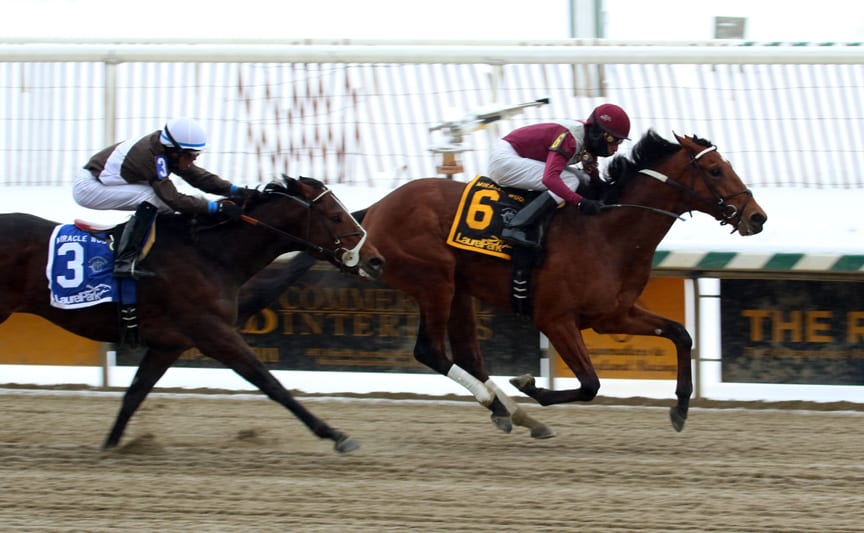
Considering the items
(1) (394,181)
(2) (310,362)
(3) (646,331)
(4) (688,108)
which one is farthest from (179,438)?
(4) (688,108)

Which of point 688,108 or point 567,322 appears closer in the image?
point 567,322

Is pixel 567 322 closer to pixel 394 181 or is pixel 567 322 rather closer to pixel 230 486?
pixel 230 486

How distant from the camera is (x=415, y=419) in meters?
8.17

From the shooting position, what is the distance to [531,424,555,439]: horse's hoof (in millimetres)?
7367

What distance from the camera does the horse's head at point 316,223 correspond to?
6879 millimetres

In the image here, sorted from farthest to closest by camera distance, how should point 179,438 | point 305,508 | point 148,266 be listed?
point 179,438 < point 148,266 < point 305,508

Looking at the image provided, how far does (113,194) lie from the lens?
6.86 m

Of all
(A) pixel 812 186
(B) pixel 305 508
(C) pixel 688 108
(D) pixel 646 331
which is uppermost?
(C) pixel 688 108

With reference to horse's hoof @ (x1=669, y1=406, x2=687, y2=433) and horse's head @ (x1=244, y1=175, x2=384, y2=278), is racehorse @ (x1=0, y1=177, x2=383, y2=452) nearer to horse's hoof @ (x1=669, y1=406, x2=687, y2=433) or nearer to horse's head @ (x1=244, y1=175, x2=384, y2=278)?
horse's head @ (x1=244, y1=175, x2=384, y2=278)

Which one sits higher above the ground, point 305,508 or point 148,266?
point 148,266

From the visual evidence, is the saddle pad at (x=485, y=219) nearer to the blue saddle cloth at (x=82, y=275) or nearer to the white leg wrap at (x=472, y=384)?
the white leg wrap at (x=472, y=384)

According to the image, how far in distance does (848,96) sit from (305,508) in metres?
6.44

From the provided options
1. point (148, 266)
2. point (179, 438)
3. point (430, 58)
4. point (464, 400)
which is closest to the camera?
point (148, 266)

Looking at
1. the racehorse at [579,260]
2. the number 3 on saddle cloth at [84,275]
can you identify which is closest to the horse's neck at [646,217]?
the racehorse at [579,260]
